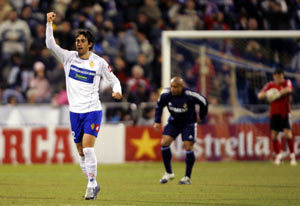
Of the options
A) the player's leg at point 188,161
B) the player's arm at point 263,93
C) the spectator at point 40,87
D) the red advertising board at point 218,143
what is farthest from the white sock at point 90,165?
the spectator at point 40,87

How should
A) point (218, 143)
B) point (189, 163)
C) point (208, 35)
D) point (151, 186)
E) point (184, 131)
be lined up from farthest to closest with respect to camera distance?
1. point (218, 143)
2. point (208, 35)
3. point (184, 131)
4. point (189, 163)
5. point (151, 186)

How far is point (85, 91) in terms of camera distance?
9.11 meters

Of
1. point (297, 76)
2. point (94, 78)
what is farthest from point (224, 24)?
point (94, 78)

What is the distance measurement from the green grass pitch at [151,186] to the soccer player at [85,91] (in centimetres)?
52

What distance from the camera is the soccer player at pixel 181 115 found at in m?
12.2

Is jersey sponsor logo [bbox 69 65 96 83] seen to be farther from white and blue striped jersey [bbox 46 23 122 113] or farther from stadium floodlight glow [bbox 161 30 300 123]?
stadium floodlight glow [bbox 161 30 300 123]

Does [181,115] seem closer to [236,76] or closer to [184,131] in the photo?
[184,131]

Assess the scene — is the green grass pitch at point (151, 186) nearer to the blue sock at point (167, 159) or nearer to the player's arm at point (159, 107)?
the blue sock at point (167, 159)

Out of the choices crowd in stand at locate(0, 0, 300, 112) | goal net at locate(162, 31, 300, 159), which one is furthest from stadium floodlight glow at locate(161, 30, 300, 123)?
crowd in stand at locate(0, 0, 300, 112)

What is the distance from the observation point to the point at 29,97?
60.6 feet

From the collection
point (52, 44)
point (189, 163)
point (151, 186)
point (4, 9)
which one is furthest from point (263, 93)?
point (52, 44)

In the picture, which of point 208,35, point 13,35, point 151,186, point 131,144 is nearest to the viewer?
point 151,186

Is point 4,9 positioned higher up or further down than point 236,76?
higher up

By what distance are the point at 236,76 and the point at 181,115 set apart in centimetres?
637
